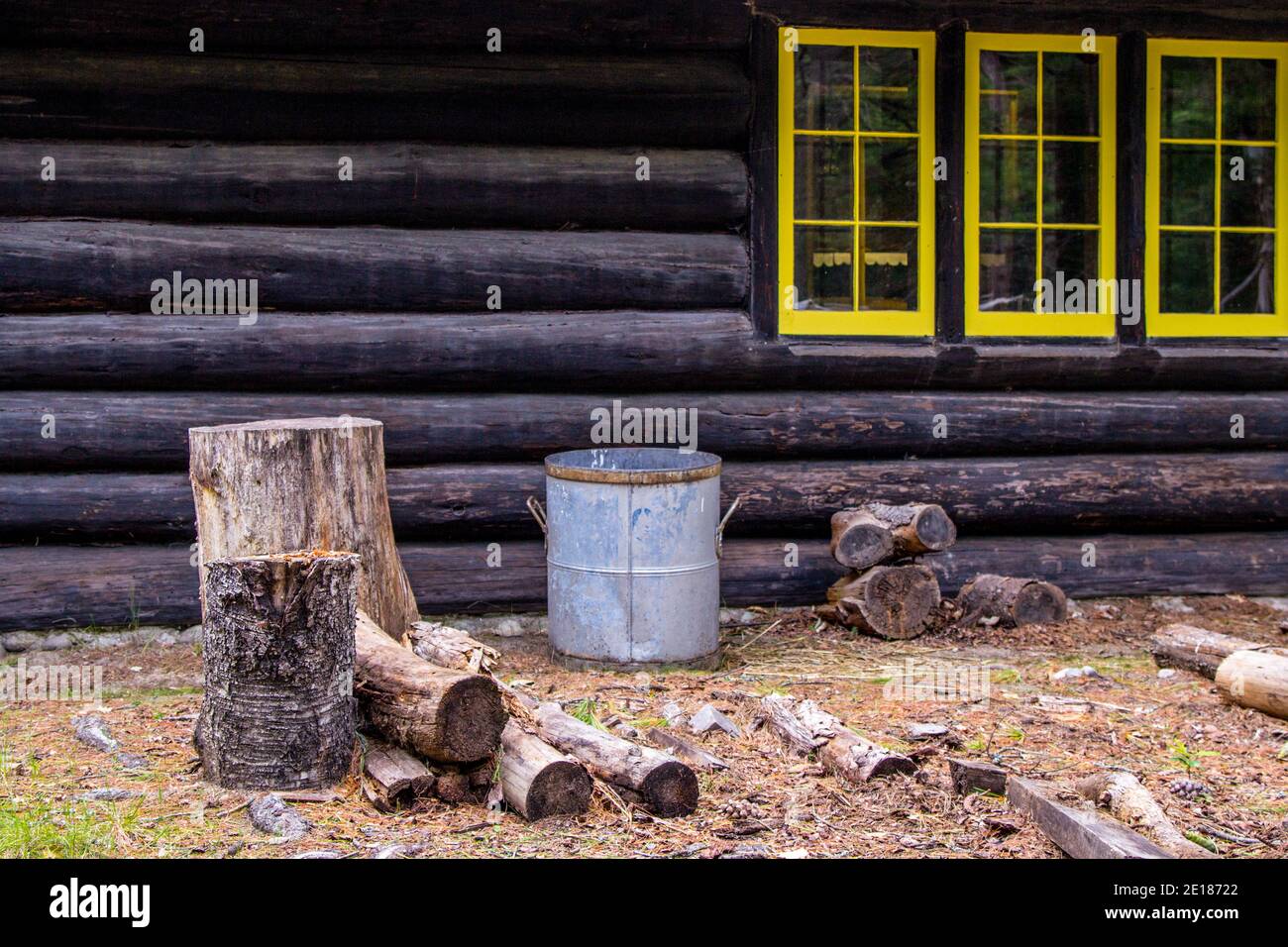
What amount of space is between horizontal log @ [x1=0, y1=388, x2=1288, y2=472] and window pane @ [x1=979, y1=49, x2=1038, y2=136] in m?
1.54

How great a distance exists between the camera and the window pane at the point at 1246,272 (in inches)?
294

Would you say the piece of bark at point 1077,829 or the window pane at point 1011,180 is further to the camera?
the window pane at point 1011,180

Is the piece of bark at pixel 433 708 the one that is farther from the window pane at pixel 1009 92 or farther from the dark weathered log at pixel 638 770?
the window pane at pixel 1009 92

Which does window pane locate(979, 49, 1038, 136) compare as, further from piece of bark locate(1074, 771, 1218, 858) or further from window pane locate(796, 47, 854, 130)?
piece of bark locate(1074, 771, 1218, 858)

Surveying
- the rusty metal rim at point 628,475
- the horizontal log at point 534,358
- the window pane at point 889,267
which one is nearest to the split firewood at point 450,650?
the rusty metal rim at point 628,475

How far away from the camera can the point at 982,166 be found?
877 cm

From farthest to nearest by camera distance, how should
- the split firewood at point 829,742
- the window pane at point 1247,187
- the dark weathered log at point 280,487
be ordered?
the window pane at point 1247,187
the dark weathered log at point 280,487
the split firewood at point 829,742

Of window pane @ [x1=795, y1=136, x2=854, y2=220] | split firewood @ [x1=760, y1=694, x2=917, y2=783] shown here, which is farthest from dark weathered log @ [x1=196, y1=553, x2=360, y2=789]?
window pane @ [x1=795, y1=136, x2=854, y2=220]

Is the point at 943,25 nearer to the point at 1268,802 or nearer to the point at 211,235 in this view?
the point at 211,235

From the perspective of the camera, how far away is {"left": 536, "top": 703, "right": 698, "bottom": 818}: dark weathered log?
157 inches

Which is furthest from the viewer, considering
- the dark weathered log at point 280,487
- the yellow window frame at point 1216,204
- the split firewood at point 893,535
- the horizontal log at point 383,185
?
the yellow window frame at point 1216,204

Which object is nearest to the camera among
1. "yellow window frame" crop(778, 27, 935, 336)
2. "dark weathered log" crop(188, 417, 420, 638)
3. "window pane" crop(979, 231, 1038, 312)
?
"dark weathered log" crop(188, 417, 420, 638)

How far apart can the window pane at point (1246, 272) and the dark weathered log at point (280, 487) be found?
203 inches

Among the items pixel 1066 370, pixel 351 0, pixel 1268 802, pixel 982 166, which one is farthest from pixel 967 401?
pixel 351 0
